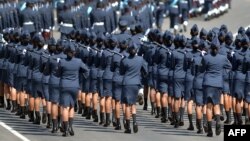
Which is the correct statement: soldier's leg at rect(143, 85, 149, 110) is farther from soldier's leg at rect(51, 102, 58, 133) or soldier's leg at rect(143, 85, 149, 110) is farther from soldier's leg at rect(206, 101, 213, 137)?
soldier's leg at rect(206, 101, 213, 137)

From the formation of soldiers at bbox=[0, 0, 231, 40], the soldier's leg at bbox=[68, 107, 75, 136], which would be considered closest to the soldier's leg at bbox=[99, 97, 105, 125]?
the soldier's leg at bbox=[68, 107, 75, 136]

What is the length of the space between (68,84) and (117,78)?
133 cm

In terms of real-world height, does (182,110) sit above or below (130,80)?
below

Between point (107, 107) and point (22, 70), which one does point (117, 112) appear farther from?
point (22, 70)

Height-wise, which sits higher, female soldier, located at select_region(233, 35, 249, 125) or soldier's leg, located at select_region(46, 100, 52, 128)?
female soldier, located at select_region(233, 35, 249, 125)

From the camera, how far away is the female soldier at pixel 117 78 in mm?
27547

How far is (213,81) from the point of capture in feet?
87.5

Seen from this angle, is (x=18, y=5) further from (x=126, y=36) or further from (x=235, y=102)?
(x=235, y=102)

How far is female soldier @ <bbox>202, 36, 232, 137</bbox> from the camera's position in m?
26.6

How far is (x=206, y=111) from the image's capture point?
26750 millimetres

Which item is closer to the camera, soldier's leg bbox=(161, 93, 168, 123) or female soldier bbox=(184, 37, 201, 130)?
female soldier bbox=(184, 37, 201, 130)

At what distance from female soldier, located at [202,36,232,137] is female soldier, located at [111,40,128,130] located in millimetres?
2052

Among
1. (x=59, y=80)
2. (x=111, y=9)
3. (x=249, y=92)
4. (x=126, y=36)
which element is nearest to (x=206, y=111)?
(x=249, y=92)

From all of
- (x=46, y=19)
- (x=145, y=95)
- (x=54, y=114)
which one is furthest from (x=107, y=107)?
(x=46, y=19)
